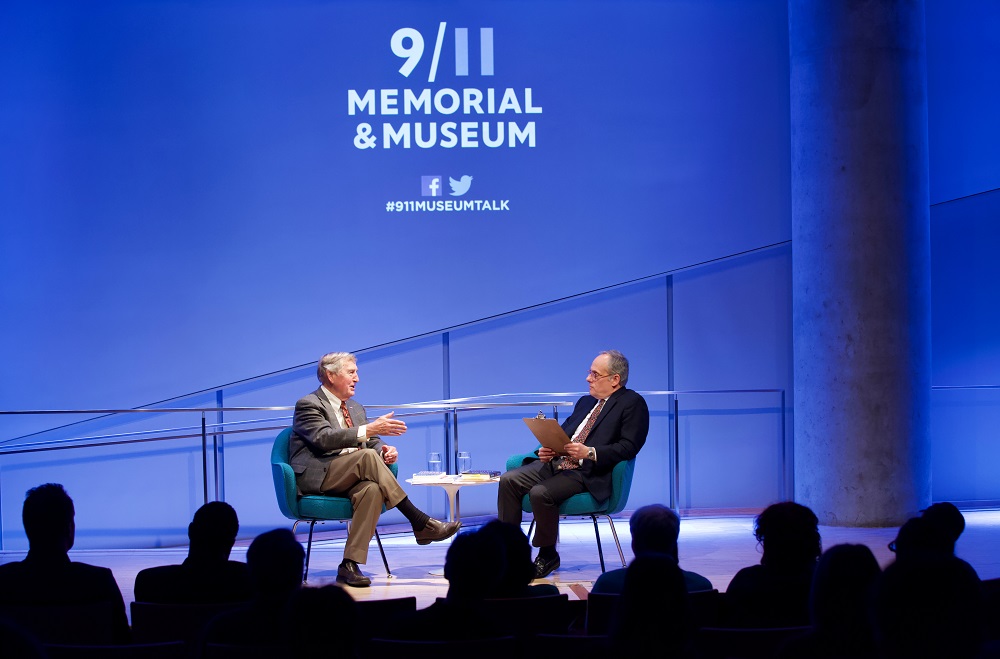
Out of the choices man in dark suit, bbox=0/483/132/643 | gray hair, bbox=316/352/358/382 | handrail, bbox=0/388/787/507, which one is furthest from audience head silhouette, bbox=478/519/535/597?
handrail, bbox=0/388/787/507

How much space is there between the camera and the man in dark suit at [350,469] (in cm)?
516

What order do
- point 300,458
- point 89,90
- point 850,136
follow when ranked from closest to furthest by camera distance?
1. point 300,458
2. point 850,136
3. point 89,90

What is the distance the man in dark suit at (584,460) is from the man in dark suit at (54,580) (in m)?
2.65

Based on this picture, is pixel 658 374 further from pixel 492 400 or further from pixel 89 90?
pixel 89 90

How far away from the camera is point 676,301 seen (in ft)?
24.3

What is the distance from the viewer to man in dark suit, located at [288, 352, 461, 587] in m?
5.16

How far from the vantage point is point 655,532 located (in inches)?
121

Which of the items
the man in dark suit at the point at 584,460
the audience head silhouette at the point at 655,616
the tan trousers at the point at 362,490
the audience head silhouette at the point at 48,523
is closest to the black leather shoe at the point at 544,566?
the man in dark suit at the point at 584,460

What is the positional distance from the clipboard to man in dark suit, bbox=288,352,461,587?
622mm

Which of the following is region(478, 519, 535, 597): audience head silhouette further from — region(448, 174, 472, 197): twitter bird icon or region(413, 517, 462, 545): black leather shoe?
region(448, 174, 472, 197): twitter bird icon

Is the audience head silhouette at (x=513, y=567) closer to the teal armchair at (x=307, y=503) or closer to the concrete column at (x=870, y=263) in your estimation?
the teal armchair at (x=307, y=503)

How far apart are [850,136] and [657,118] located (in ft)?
4.59

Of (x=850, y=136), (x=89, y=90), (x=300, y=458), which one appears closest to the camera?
(x=300, y=458)

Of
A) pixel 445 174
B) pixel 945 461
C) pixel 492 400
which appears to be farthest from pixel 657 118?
pixel 945 461
